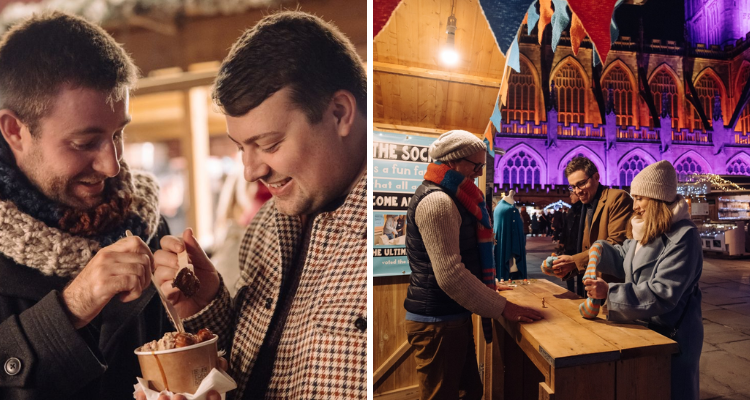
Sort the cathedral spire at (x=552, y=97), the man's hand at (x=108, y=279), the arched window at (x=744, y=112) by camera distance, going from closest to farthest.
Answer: the man's hand at (x=108, y=279), the arched window at (x=744, y=112), the cathedral spire at (x=552, y=97)

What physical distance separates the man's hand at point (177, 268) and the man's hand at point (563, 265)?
5.72 feet

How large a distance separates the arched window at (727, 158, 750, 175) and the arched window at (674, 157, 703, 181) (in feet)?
0.91

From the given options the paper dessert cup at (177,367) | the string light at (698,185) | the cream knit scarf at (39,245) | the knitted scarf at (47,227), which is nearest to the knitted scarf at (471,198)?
the paper dessert cup at (177,367)

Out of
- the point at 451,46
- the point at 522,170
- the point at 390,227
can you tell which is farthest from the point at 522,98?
the point at 390,227

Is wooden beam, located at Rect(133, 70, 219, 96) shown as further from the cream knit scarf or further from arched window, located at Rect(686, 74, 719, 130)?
arched window, located at Rect(686, 74, 719, 130)

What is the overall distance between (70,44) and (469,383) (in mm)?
2304

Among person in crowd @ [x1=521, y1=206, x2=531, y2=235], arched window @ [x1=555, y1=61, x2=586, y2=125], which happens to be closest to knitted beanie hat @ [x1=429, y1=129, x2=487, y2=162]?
arched window @ [x1=555, y1=61, x2=586, y2=125]

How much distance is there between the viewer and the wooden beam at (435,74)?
221cm

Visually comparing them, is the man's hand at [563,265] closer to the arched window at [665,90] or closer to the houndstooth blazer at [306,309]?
the houndstooth blazer at [306,309]

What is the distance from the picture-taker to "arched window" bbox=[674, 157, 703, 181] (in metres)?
2.43

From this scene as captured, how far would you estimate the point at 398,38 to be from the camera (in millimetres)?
2150

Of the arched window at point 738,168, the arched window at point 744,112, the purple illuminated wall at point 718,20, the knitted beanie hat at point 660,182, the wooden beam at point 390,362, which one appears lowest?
the wooden beam at point 390,362

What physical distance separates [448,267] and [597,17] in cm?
Result: 163

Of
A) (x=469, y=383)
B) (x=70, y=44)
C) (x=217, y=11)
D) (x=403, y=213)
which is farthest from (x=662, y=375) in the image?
(x=70, y=44)
